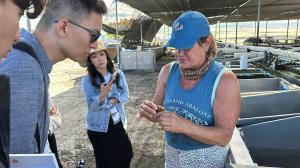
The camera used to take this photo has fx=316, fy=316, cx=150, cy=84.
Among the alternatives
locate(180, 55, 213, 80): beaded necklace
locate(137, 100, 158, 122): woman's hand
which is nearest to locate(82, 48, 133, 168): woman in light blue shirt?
locate(137, 100, 158, 122): woman's hand

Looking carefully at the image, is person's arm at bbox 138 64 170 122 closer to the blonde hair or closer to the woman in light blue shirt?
the blonde hair

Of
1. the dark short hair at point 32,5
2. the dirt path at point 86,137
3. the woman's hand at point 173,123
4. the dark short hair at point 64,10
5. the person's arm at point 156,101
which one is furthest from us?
the dirt path at point 86,137

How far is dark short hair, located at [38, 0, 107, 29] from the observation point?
5.33ft

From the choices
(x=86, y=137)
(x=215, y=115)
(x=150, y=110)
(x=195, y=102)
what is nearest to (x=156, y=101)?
(x=150, y=110)

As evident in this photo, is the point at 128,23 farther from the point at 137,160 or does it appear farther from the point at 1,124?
the point at 1,124

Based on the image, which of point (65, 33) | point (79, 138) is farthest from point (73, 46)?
point (79, 138)

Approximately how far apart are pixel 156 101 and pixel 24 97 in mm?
1307

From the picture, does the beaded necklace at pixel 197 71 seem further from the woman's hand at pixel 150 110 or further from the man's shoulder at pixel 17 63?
the man's shoulder at pixel 17 63

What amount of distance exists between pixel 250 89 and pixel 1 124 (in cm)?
374

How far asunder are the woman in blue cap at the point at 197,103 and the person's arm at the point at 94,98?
4.34 feet

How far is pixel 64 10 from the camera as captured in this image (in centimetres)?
165

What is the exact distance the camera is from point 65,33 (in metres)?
1.63

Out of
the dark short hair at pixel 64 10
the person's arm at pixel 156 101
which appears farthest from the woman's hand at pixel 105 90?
the dark short hair at pixel 64 10

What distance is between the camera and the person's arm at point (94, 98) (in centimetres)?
344
